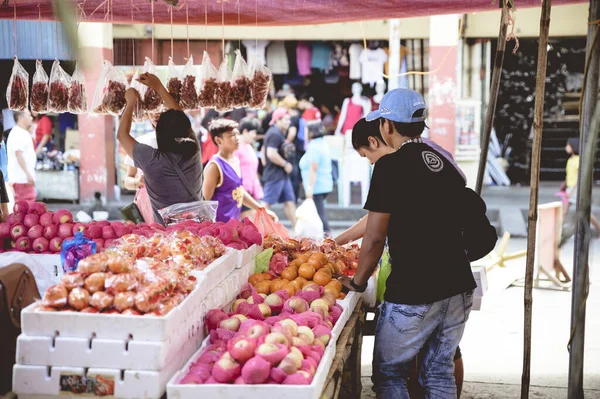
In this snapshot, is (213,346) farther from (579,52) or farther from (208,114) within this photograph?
(579,52)

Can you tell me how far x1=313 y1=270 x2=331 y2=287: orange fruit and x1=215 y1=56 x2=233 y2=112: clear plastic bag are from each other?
7.17ft

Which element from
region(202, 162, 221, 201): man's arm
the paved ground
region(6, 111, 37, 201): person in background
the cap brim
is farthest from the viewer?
region(6, 111, 37, 201): person in background

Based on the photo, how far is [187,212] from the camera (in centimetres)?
480

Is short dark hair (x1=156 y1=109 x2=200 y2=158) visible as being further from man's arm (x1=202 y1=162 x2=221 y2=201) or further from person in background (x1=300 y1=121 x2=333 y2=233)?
person in background (x1=300 y1=121 x2=333 y2=233)

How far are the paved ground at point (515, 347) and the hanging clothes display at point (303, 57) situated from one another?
20.9ft

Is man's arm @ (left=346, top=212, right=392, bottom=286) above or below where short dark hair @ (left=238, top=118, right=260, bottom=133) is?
below

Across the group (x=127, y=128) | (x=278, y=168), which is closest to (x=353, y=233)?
(x=127, y=128)

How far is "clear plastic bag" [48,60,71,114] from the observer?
5332 mm

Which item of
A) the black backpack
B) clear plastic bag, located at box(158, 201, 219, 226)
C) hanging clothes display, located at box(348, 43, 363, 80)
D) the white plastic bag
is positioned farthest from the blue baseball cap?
hanging clothes display, located at box(348, 43, 363, 80)

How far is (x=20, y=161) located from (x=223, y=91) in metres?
4.08

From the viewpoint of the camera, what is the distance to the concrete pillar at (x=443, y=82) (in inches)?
476

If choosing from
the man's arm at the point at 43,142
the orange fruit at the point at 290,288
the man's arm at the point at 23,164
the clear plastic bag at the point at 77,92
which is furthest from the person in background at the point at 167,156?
the man's arm at the point at 43,142

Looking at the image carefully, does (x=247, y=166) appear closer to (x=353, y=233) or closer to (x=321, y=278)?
(x=353, y=233)

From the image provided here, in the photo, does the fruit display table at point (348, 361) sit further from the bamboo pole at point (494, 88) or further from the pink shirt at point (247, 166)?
the pink shirt at point (247, 166)
